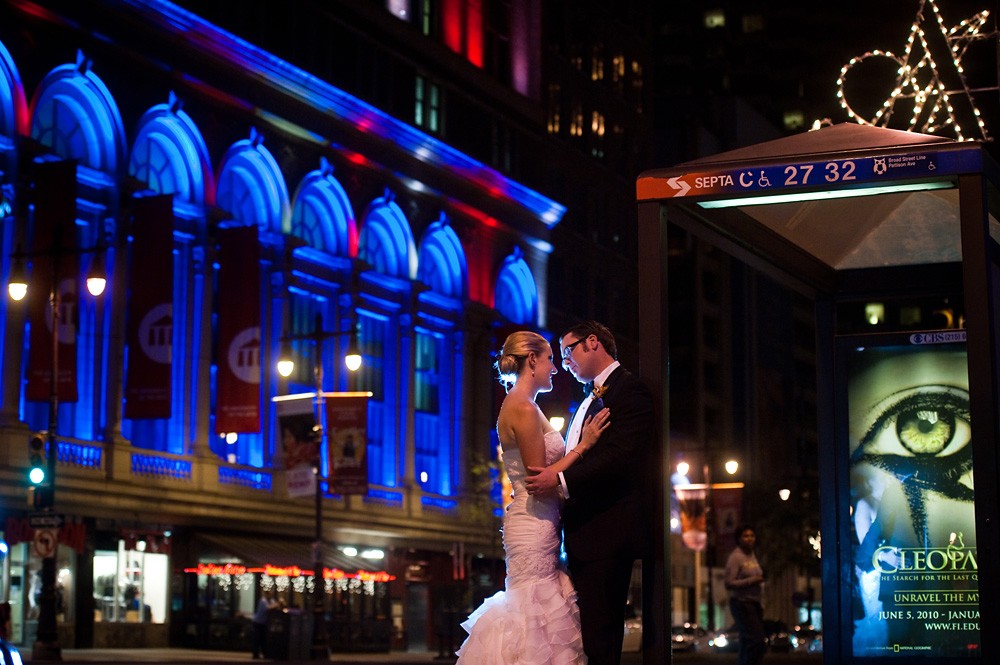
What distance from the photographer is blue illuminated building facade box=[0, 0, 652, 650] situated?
146 ft

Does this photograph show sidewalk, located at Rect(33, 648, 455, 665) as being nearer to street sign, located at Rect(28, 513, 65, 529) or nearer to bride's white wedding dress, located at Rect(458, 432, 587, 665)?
street sign, located at Rect(28, 513, 65, 529)

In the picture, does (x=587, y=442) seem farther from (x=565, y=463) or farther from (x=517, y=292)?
(x=517, y=292)

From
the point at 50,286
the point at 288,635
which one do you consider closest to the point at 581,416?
the point at 288,635

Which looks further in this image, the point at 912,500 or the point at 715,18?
the point at 715,18

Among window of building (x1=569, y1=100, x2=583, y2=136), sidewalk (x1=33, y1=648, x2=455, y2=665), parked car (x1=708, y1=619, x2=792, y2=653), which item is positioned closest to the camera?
sidewalk (x1=33, y1=648, x2=455, y2=665)

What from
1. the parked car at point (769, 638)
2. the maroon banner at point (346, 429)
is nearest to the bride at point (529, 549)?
the maroon banner at point (346, 429)

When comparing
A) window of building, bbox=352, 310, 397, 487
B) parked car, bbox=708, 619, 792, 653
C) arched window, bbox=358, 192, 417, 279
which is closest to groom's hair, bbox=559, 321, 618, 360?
parked car, bbox=708, 619, 792, 653

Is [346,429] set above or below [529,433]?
above

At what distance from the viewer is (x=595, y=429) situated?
28.7 feet

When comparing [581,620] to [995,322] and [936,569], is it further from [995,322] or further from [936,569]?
[936,569]

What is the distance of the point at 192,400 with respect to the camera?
1967 inches

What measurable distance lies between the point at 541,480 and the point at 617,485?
1.34ft

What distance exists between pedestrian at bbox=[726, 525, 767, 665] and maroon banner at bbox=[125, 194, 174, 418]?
2779 cm

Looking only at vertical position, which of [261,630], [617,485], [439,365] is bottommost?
[261,630]
